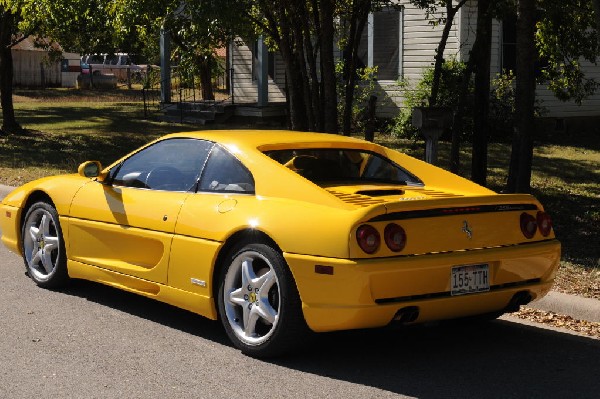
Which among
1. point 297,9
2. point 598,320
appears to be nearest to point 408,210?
point 598,320

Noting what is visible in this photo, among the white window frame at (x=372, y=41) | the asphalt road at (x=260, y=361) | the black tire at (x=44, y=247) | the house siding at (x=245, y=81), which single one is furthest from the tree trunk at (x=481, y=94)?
the house siding at (x=245, y=81)

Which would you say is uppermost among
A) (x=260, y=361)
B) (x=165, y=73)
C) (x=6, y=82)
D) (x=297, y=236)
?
(x=165, y=73)

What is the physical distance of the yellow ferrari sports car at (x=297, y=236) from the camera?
561 centimetres

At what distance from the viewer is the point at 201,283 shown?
633cm

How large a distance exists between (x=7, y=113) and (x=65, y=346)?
18273 millimetres

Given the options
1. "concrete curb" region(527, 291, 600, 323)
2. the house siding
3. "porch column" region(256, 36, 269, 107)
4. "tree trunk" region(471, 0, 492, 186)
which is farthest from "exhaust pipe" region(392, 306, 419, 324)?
the house siding

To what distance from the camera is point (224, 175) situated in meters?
6.60

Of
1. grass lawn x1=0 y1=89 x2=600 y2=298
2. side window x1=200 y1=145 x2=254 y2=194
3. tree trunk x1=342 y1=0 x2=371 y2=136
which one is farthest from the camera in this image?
tree trunk x1=342 y1=0 x2=371 y2=136

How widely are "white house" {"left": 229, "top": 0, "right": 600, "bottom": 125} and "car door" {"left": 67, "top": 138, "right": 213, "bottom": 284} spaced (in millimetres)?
15347

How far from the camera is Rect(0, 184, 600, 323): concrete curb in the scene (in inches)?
278

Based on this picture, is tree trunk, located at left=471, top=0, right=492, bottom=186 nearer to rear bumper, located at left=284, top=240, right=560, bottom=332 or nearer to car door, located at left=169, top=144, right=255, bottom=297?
car door, located at left=169, top=144, right=255, bottom=297

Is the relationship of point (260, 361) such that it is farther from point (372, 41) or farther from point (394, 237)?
point (372, 41)

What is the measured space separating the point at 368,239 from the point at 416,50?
60.7 feet

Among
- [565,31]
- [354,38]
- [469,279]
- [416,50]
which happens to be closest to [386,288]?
[469,279]
